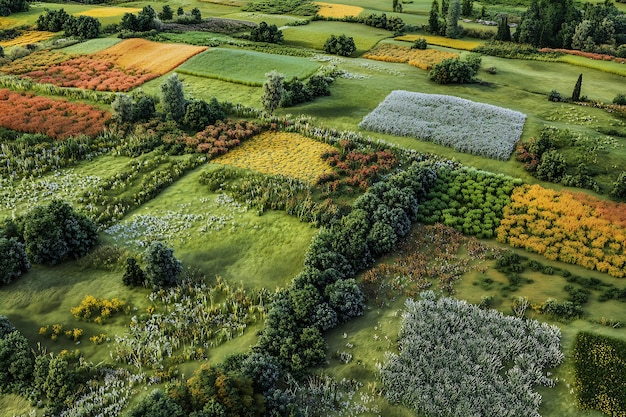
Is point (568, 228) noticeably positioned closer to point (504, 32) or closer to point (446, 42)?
point (446, 42)

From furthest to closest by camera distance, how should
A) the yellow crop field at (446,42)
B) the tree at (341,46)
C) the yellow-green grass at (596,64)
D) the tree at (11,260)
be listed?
the yellow crop field at (446,42), the tree at (341,46), the yellow-green grass at (596,64), the tree at (11,260)

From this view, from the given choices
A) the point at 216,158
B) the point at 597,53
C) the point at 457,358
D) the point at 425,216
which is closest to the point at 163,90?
the point at 216,158

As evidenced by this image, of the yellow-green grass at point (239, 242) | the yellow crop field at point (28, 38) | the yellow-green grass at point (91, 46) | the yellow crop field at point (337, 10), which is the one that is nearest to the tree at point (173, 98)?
the yellow-green grass at point (239, 242)

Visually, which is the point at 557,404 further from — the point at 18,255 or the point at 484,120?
the point at 484,120

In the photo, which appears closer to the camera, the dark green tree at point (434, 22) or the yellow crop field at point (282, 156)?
the yellow crop field at point (282, 156)

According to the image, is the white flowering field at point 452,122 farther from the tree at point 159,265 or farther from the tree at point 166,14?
the tree at point 166,14

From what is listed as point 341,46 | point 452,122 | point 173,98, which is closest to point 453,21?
point 341,46
